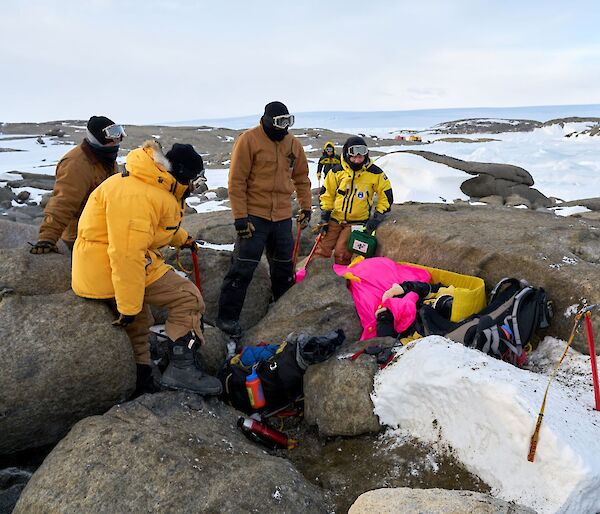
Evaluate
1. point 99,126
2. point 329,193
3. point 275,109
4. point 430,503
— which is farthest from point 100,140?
point 430,503

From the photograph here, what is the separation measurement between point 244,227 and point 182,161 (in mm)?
1828

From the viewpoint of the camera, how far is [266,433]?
4023 millimetres

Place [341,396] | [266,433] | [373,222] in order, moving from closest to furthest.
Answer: [266,433] → [341,396] → [373,222]

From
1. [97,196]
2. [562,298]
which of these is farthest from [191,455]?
[562,298]

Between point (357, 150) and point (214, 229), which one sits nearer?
point (357, 150)

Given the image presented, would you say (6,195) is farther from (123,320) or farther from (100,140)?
(123,320)

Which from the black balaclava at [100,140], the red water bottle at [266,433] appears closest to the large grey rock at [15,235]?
the black balaclava at [100,140]

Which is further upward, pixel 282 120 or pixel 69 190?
pixel 282 120

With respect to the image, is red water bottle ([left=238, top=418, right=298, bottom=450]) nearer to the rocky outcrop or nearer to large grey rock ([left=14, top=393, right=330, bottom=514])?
large grey rock ([left=14, top=393, right=330, bottom=514])

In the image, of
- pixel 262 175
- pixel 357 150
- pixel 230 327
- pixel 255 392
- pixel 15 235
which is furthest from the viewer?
pixel 357 150

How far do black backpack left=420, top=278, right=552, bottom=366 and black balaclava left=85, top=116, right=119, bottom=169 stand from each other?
377 cm

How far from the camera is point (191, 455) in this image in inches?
129

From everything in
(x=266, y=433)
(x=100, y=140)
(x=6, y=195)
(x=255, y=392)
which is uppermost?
(x=100, y=140)

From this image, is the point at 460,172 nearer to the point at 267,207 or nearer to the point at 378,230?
the point at 378,230
